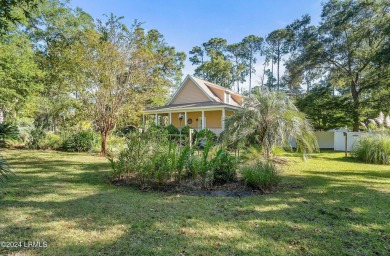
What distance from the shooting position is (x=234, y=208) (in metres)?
4.12

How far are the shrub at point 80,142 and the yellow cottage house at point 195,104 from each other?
7.49 meters

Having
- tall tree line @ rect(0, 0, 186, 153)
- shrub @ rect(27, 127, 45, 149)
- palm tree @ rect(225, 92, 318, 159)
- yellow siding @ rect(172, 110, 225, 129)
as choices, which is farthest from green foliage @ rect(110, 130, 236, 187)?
yellow siding @ rect(172, 110, 225, 129)

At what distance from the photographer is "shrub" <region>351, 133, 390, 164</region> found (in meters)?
9.45

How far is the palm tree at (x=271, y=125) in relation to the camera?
8.44 m

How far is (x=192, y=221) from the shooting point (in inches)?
137

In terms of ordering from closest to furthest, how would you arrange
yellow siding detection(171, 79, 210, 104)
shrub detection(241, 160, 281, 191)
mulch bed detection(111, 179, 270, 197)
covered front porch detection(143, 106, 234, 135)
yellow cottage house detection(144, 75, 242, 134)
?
mulch bed detection(111, 179, 270, 197) < shrub detection(241, 160, 281, 191) < covered front porch detection(143, 106, 234, 135) < yellow cottage house detection(144, 75, 242, 134) < yellow siding detection(171, 79, 210, 104)

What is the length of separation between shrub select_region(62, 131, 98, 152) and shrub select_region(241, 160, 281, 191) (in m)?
10.2

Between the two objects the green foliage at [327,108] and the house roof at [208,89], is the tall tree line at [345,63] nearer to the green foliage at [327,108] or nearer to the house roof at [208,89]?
the green foliage at [327,108]

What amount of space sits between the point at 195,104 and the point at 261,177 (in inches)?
587

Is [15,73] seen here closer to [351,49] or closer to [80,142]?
[80,142]

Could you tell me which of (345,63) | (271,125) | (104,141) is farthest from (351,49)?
(104,141)

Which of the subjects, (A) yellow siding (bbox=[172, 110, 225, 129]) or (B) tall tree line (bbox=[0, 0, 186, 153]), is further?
(A) yellow siding (bbox=[172, 110, 225, 129])

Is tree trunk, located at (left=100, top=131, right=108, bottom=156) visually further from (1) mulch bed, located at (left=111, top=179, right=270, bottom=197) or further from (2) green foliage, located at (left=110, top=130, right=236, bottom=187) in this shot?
(1) mulch bed, located at (left=111, top=179, right=270, bottom=197)

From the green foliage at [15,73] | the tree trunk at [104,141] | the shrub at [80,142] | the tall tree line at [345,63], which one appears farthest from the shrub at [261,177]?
the green foliage at [15,73]
